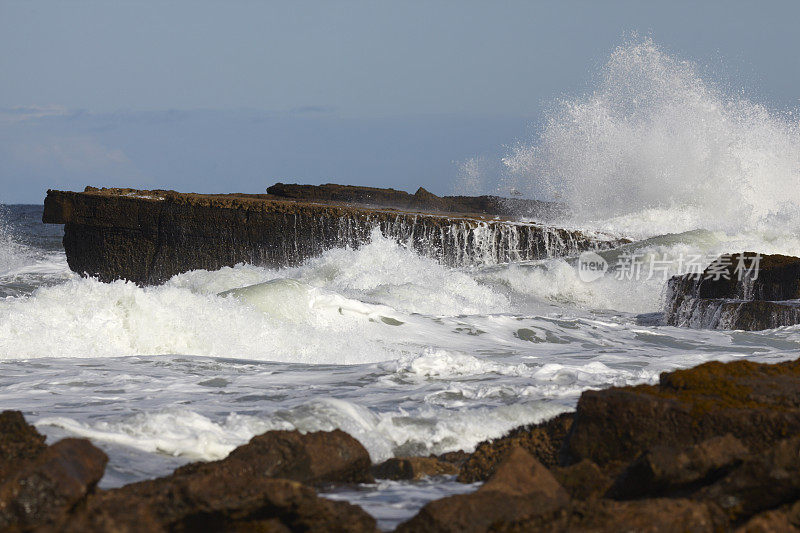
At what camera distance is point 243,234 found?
12070 millimetres

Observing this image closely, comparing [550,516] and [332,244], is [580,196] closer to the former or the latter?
[332,244]

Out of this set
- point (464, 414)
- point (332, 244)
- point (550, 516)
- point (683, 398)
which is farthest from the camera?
point (332, 244)

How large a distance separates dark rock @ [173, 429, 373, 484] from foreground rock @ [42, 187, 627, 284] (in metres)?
9.19

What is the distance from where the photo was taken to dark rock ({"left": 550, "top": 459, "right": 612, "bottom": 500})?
2.28m

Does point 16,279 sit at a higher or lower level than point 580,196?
lower

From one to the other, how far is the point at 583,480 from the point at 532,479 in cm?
28

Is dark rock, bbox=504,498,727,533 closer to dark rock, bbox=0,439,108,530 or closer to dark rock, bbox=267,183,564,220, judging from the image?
dark rock, bbox=0,439,108,530

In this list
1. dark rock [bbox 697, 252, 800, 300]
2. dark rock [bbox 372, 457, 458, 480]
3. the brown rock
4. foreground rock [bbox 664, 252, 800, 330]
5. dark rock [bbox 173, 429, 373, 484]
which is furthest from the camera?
dark rock [bbox 697, 252, 800, 300]

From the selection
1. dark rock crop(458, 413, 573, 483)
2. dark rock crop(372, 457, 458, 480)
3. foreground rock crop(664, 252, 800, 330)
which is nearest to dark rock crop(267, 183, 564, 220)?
foreground rock crop(664, 252, 800, 330)

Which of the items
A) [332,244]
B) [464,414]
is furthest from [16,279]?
[464,414]

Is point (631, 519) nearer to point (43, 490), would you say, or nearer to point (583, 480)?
point (583, 480)

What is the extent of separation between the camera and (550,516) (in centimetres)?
194

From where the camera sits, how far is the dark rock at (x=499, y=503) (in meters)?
1.88

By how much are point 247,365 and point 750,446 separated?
3587 mm
